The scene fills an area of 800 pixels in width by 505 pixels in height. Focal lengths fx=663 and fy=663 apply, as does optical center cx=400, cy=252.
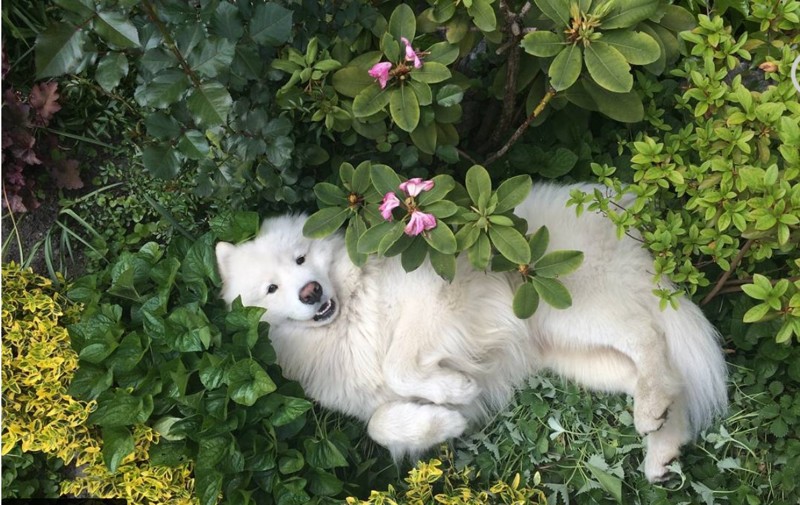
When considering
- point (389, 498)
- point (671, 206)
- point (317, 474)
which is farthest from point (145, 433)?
point (671, 206)

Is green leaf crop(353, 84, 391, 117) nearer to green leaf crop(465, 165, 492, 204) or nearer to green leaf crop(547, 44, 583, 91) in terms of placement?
green leaf crop(465, 165, 492, 204)

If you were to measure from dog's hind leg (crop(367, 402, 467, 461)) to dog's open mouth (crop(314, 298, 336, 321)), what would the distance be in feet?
1.46

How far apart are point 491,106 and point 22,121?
2095mm

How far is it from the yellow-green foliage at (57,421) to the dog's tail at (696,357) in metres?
1.99

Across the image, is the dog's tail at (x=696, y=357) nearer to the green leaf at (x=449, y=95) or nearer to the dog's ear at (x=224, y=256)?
the green leaf at (x=449, y=95)

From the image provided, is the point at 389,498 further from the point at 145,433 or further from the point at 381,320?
the point at 145,433

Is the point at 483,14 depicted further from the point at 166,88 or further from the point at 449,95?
the point at 166,88

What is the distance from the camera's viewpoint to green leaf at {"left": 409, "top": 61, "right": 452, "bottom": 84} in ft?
7.20

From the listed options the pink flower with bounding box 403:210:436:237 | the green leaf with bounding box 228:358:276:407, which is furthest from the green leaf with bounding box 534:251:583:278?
the green leaf with bounding box 228:358:276:407

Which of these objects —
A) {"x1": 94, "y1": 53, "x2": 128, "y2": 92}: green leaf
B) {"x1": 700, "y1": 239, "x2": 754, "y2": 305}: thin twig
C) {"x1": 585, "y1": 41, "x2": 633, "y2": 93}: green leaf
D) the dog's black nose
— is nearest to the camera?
{"x1": 94, "y1": 53, "x2": 128, "y2": 92}: green leaf

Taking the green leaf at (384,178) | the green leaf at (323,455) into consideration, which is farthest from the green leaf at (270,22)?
the green leaf at (323,455)

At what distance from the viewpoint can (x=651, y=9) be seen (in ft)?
6.71

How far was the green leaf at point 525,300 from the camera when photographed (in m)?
2.25

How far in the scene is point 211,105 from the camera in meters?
1.98
